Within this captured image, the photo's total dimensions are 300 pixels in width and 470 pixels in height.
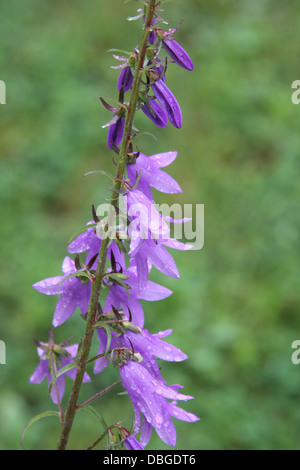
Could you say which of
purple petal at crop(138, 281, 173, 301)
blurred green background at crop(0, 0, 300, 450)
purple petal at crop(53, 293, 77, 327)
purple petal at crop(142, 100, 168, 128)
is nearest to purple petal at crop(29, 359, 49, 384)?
purple petal at crop(53, 293, 77, 327)

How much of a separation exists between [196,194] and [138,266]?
353cm

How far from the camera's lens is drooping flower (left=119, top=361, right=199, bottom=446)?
182 centimetres

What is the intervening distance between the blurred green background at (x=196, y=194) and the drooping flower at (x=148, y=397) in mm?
1829

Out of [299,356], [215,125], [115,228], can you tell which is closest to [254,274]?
[299,356]

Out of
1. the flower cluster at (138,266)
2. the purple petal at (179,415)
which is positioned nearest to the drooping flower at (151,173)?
the flower cluster at (138,266)

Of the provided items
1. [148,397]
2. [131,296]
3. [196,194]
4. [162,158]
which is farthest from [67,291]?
[196,194]

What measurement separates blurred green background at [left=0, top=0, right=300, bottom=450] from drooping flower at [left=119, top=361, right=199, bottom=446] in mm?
A: 1829

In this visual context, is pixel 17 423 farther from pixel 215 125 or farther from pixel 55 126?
pixel 215 125

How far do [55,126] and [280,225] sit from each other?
7.67 feet

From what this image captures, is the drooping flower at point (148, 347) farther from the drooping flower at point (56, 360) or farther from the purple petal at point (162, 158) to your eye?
the purple petal at point (162, 158)

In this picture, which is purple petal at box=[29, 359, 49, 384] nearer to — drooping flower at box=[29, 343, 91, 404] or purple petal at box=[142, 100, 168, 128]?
drooping flower at box=[29, 343, 91, 404]

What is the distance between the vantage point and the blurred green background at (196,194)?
12.8ft

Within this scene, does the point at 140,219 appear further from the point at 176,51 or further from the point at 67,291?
the point at 176,51

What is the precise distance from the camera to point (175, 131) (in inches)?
238
